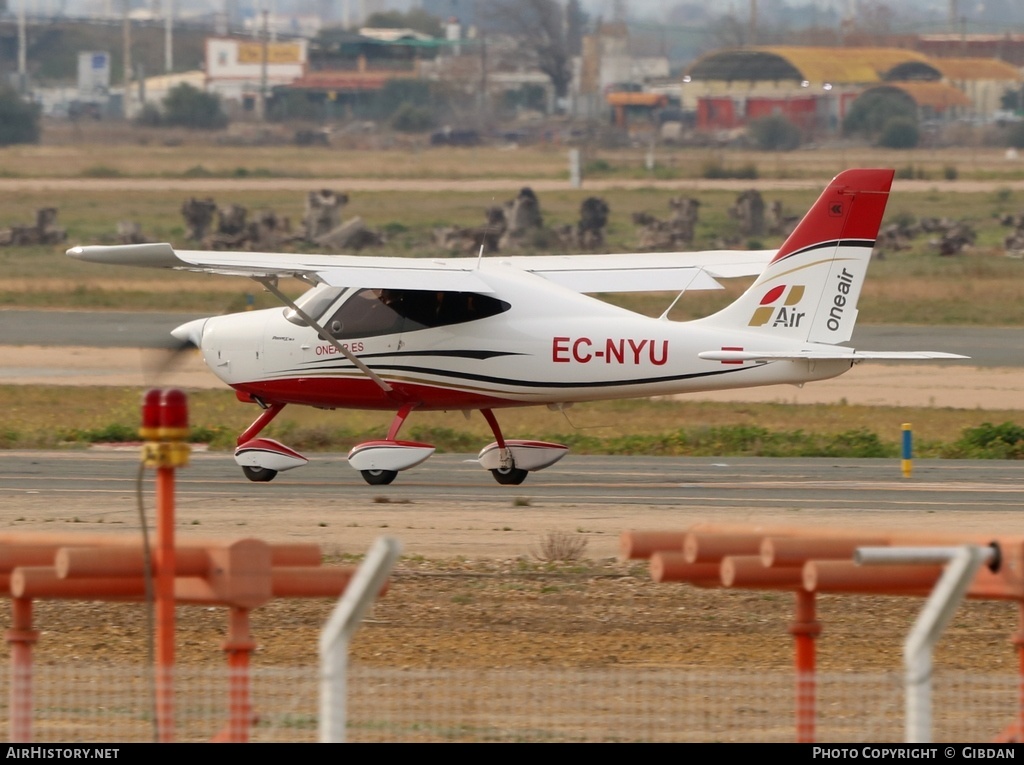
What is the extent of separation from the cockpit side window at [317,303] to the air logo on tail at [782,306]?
4780 mm

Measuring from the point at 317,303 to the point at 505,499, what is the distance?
10.6 feet

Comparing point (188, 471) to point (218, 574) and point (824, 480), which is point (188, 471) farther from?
point (218, 574)

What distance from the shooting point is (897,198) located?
83000 millimetres

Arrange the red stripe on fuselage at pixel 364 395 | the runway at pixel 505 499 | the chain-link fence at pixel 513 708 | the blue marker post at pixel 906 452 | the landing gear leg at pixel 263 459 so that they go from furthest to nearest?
the blue marker post at pixel 906 452 < the red stripe on fuselage at pixel 364 395 < the landing gear leg at pixel 263 459 < the runway at pixel 505 499 < the chain-link fence at pixel 513 708

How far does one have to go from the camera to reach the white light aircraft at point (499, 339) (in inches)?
752

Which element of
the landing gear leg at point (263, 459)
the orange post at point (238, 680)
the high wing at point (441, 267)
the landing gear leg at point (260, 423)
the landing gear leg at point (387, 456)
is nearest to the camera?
the orange post at point (238, 680)

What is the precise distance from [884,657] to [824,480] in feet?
28.8

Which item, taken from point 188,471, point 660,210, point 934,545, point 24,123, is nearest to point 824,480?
point 188,471

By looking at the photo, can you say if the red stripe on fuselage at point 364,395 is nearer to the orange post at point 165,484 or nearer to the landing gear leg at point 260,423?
the landing gear leg at point 260,423

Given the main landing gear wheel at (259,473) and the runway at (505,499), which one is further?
the main landing gear wheel at (259,473)

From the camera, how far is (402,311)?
20.2 m

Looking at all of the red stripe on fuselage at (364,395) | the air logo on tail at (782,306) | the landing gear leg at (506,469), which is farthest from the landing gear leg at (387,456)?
the air logo on tail at (782,306)

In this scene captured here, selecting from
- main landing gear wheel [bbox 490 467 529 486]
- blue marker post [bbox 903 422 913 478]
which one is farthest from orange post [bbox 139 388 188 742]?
blue marker post [bbox 903 422 913 478]

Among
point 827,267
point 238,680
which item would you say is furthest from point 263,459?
point 238,680
